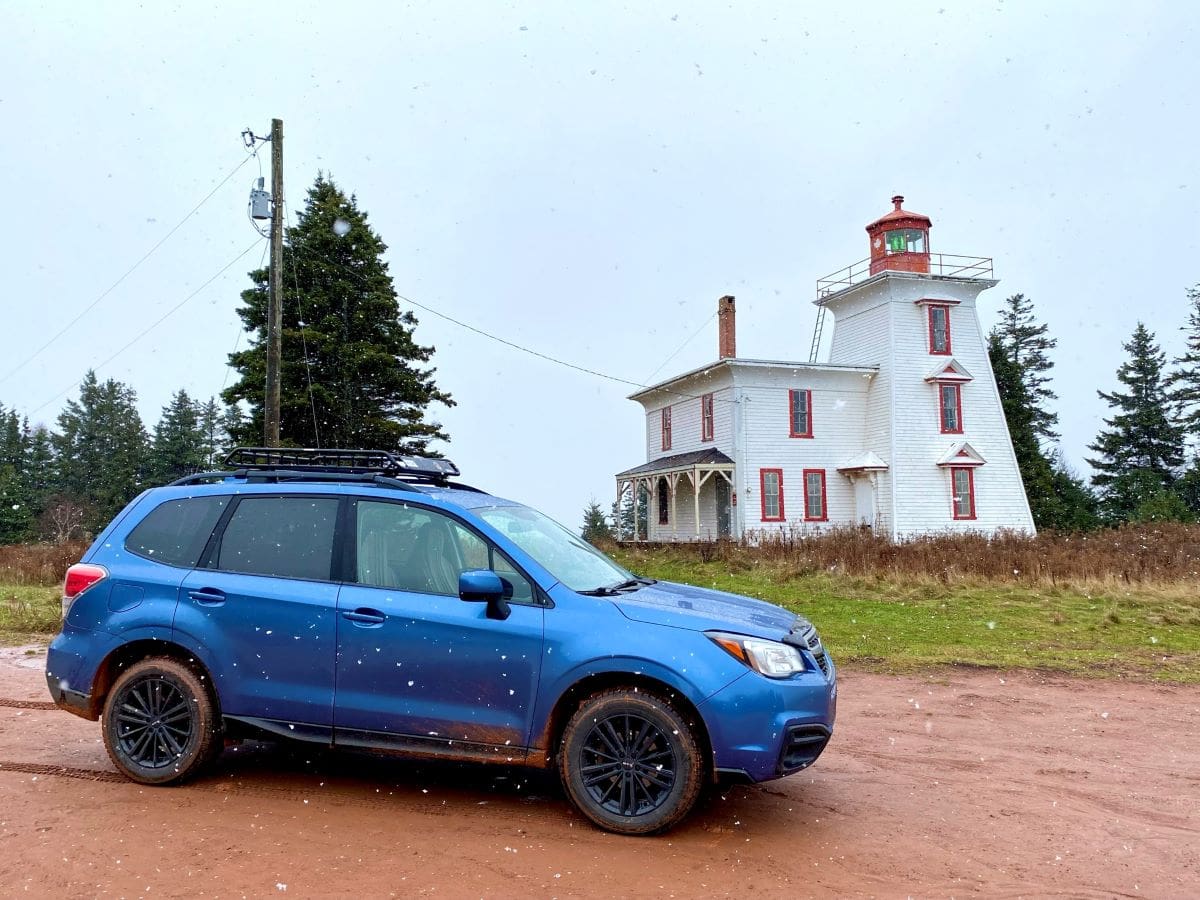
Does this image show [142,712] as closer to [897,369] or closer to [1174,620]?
[1174,620]

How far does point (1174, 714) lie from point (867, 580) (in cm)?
1070

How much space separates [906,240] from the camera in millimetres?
36750

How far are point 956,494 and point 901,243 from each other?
406 inches

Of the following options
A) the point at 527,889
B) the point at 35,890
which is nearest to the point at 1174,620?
the point at 527,889

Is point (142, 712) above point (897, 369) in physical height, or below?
below

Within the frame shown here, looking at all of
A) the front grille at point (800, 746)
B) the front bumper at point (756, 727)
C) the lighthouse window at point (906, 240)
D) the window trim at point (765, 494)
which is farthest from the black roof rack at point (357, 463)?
the lighthouse window at point (906, 240)

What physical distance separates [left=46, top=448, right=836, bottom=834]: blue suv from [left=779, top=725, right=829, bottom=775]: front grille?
2cm

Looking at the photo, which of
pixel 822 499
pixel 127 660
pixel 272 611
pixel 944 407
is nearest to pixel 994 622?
pixel 272 611

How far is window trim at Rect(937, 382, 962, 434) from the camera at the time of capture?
1398 inches

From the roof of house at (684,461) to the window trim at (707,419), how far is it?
595 millimetres

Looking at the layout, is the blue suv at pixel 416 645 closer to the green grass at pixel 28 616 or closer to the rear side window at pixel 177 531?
the rear side window at pixel 177 531

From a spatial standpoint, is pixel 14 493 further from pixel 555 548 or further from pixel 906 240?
pixel 555 548

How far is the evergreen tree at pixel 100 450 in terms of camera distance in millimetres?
67188

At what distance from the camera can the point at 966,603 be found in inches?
640
